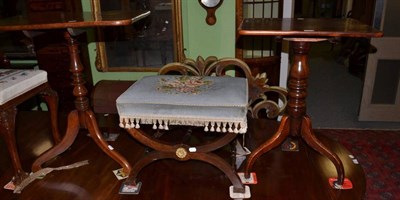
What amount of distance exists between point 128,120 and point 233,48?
1698 millimetres

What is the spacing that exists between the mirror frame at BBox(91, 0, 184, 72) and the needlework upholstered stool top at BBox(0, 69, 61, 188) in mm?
1048

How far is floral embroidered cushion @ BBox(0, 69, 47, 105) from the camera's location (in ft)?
5.60

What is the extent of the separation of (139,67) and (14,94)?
152cm

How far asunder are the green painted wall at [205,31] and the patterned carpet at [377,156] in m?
1.31

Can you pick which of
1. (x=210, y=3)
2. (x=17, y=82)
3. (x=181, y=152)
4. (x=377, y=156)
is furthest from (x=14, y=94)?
(x=377, y=156)

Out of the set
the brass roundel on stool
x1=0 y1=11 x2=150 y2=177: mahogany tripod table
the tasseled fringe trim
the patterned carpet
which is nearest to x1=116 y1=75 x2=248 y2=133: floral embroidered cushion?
the tasseled fringe trim

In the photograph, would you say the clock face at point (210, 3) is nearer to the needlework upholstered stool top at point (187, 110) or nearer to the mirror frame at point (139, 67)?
the mirror frame at point (139, 67)

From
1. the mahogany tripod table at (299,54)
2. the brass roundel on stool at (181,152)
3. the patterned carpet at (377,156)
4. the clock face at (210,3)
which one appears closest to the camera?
the mahogany tripod table at (299,54)

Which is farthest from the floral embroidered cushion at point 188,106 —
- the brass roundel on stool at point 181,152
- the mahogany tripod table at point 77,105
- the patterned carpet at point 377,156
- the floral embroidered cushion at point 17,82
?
the patterned carpet at point 377,156

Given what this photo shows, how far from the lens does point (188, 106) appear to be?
61.5 inches

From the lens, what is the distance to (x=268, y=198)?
1674mm

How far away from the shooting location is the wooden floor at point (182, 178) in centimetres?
171

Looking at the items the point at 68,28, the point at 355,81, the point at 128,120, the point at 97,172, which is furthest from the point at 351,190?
the point at 355,81

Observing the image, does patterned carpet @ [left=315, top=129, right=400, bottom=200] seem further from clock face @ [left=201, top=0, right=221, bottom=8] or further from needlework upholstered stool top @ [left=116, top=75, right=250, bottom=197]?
clock face @ [left=201, top=0, right=221, bottom=8]
